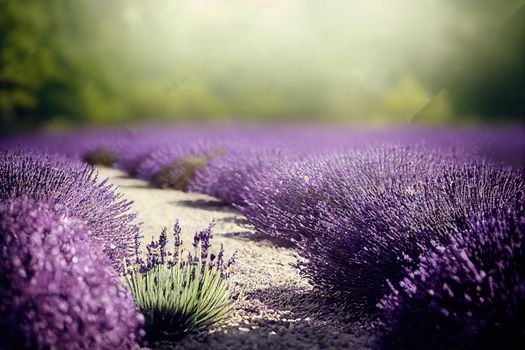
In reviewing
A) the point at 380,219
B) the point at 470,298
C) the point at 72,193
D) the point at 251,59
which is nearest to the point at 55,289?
the point at 72,193

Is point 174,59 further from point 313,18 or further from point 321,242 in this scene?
point 321,242

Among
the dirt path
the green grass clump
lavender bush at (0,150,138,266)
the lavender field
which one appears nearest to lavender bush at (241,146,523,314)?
the lavender field

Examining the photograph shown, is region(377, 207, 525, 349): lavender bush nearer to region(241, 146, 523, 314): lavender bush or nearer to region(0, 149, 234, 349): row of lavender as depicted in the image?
region(241, 146, 523, 314): lavender bush

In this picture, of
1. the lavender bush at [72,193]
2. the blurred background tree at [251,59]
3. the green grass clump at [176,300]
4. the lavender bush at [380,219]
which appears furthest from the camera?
the blurred background tree at [251,59]

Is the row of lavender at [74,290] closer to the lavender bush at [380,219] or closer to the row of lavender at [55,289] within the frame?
the row of lavender at [55,289]

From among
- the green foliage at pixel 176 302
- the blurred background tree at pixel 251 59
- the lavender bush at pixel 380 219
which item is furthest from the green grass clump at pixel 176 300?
the blurred background tree at pixel 251 59

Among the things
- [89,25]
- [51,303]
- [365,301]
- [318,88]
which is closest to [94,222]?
[51,303]
